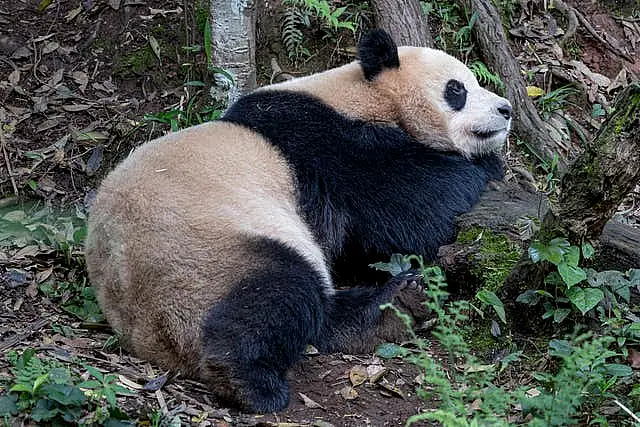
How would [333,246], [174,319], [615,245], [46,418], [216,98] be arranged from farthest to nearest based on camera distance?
[216,98] < [333,246] < [615,245] < [174,319] < [46,418]

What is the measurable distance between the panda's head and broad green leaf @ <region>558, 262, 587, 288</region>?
2030 millimetres

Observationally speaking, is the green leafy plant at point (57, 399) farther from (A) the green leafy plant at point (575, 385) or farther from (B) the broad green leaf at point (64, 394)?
(A) the green leafy plant at point (575, 385)

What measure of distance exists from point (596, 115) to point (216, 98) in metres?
4.18

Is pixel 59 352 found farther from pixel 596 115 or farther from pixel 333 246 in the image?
pixel 596 115

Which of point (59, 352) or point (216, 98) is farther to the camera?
point (216, 98)

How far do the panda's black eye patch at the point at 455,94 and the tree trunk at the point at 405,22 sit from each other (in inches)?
68.2

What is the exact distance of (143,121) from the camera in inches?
307

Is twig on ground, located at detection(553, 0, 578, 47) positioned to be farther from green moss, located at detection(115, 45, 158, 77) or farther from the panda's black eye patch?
green moss, located at detection(115, 45, 158, 77)

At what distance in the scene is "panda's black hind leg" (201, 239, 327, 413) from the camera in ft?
14.5

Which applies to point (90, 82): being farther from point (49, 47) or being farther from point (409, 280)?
point (409, 280)

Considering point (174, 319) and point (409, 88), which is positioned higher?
point (409, 88)

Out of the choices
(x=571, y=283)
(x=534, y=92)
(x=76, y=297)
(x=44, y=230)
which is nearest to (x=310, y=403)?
(x=571, y=283)

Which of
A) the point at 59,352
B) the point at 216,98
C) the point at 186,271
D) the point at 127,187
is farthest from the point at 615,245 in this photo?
the point at 216,98

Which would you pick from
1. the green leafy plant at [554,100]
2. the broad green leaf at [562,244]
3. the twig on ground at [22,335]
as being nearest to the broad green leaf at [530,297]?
the broad green leaf at [562,244]
